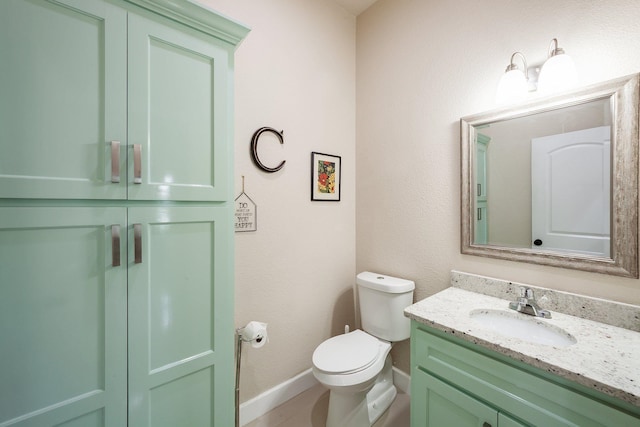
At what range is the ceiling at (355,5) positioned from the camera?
2.04m

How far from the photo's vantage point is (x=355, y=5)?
2.08m

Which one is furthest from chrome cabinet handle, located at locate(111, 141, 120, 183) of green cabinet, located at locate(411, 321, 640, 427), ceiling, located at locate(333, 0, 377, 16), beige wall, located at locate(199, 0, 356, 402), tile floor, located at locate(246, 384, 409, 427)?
ceiling, located at locate(333, 0, 377, 16)

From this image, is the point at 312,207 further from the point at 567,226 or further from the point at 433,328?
the point at 567,226

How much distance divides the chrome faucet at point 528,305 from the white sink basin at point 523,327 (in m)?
0.02

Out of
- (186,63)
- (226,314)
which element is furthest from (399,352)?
(186,63)

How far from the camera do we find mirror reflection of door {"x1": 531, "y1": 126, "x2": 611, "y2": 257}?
3.76 ft

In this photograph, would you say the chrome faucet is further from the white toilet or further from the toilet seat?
the toilet seat

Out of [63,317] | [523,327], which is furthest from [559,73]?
[63,317]

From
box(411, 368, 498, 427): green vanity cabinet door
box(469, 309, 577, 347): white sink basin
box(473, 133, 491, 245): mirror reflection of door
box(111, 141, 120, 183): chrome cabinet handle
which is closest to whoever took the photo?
box(111, 141, 120, 183): chrome cabinet handle

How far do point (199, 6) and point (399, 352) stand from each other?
231 cm

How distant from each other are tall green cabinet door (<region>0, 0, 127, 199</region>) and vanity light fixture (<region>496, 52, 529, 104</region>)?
5.52 feet

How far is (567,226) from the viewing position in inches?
48.9

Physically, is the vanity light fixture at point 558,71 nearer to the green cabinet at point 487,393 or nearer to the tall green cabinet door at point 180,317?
the green cabinet at point 487,393

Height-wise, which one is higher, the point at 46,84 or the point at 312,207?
the point at 46,84
